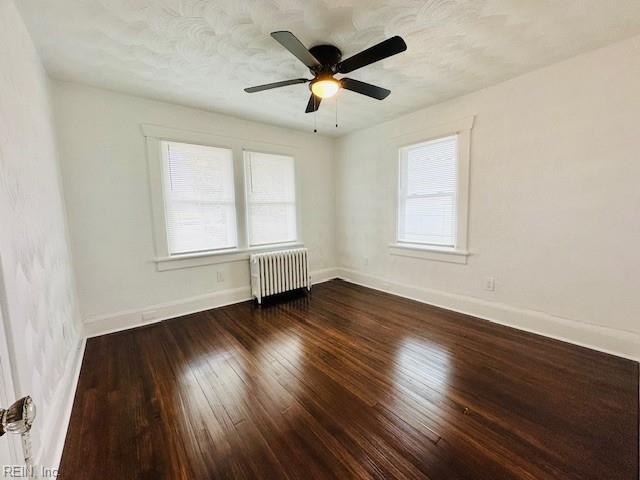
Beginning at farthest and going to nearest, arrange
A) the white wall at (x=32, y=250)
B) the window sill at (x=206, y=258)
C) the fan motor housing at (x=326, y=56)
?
the window sill at (x=206, y=258) < the fan motor housing at (x=326, y=56) < the white wall at (x=32, y=250)

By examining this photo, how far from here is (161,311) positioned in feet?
10.4

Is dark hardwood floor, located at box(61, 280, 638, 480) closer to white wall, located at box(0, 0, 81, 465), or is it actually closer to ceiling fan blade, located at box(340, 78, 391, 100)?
white wall, located at box(0, 0, 81, 465)

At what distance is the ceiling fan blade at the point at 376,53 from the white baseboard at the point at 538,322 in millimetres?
2732

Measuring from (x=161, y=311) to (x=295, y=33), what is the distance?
10.4 feet

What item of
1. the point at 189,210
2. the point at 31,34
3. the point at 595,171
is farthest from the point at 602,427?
the point at 31,34

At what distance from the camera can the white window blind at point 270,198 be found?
12.7 feet

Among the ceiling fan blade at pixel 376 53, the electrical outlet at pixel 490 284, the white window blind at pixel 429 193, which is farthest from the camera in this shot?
the white window blind at pixel 429 193

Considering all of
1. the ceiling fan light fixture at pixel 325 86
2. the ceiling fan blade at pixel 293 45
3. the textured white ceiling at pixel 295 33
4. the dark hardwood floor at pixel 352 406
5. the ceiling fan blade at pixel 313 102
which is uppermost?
the textured white ceiling at pixel 295 33

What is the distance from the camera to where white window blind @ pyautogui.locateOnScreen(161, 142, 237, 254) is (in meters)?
3.22

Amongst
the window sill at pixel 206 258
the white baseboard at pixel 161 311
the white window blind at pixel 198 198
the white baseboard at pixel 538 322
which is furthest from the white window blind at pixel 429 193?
the white baseboard at pixel 161 311

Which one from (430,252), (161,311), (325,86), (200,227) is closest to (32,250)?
(161,311)

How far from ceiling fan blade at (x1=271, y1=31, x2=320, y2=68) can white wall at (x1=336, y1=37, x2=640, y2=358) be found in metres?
2.12

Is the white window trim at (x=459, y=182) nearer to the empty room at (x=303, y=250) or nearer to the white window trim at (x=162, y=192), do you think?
the empty room at (x=303, y=250)

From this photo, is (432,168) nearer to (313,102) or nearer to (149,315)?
(313,102)
